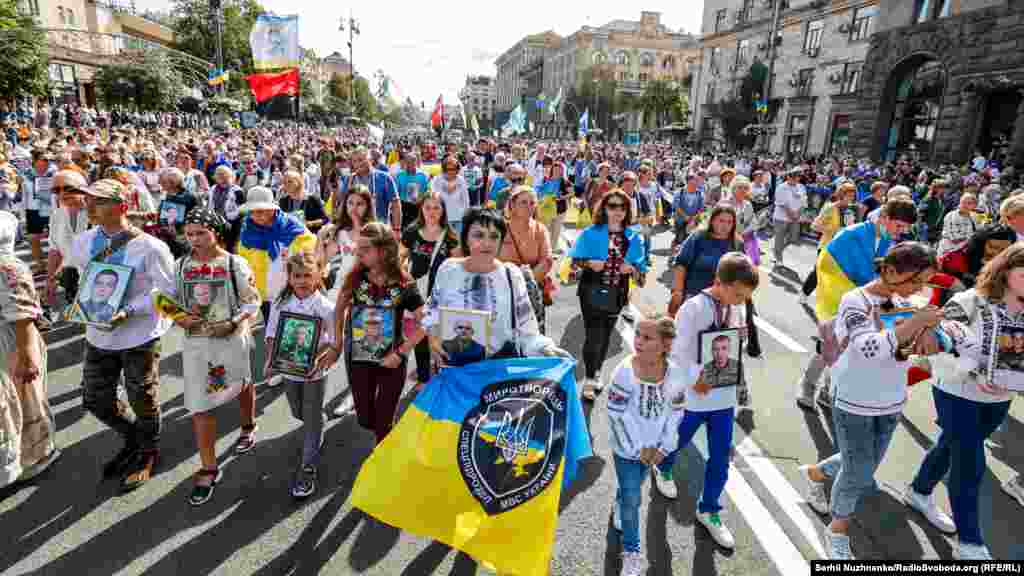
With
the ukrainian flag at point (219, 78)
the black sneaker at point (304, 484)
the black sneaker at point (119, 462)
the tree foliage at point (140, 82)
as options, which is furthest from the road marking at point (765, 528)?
the tree foliage at point (140, 82)

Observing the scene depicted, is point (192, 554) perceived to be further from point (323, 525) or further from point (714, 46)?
point (714, 46)

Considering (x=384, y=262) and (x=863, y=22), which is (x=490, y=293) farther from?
(x=863, y=22)

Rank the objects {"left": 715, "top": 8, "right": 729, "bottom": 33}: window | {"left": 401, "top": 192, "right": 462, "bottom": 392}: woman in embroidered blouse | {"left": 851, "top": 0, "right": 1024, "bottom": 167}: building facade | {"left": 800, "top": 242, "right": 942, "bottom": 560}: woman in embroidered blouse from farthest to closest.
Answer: {"left": 715, "top": 8, "right": 729, "bottom": 33}: window
{"left": 851, "top": 0, "right": 1024, "bottom": 167}: building facade
{"left": 401, "top": 192, "right": 462, "bottom": 392}: woman in embroidered blouse
{"left": 800, "top": 242, "right": 942, "bottom": 560}: woman in embroidered blouse

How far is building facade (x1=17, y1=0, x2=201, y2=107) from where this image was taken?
160 ft

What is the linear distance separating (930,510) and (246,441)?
4.88 meters

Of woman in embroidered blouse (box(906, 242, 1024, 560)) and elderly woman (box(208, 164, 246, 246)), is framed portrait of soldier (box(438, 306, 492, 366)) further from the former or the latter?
elderly woman (box(208, 164, 246, 246))

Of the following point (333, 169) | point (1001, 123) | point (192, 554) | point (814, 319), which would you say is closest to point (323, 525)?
point (192, 554)

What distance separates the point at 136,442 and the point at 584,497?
129 inches

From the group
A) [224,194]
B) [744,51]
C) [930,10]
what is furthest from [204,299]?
[744,51]

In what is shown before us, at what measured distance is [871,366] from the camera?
3035 millimetres

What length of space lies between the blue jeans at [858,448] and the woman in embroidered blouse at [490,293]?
1658 mm

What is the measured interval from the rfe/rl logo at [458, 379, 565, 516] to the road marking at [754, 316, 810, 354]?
496 cm

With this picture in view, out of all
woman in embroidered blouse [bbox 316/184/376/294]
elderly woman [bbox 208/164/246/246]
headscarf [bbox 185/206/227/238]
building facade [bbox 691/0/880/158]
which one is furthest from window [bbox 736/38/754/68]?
headscarf [bbox 185/206/227/238]

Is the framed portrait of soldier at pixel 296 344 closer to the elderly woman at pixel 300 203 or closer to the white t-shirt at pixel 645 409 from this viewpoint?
the white t-shirt at pixel 645 409
